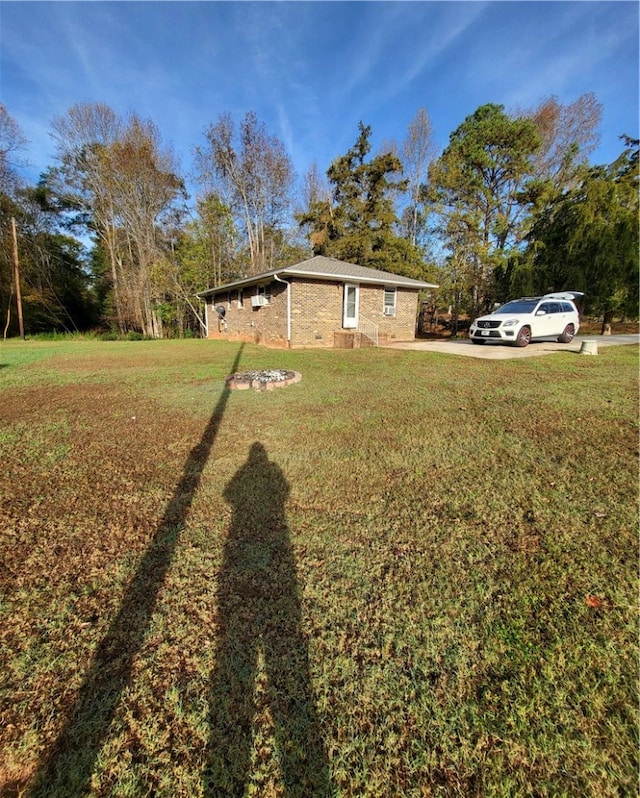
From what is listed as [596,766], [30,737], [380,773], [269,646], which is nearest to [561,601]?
[596,766]

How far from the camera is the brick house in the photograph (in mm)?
12352

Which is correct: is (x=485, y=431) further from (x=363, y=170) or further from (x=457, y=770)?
(x=363, y=170)

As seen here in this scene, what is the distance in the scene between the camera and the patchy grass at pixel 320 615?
1079mm

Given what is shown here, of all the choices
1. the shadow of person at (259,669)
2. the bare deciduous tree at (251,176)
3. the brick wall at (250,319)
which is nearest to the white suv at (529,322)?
the brick wall at (250,319)

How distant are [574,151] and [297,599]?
30077mm

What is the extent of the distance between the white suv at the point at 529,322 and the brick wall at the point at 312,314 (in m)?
3.97

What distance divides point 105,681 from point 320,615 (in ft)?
2.95

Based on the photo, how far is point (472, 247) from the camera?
2111cm

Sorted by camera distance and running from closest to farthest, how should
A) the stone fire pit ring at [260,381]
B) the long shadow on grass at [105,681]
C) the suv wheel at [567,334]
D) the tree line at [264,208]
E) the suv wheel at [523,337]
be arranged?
the long shadow on grass at [105,681]
the stone fire pit ring at [260,381]
the suv wheel at [523,337]
the suv wheel at [567,334]
the tree line at [264,208]

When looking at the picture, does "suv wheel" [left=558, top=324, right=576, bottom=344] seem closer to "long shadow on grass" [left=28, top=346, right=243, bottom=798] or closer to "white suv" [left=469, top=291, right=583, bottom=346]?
"white suv" [left=469, top=291, right=583, bottom=346]

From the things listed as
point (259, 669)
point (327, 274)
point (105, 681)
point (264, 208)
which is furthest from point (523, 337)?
point (264, 208)

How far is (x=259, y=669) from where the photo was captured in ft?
4.49

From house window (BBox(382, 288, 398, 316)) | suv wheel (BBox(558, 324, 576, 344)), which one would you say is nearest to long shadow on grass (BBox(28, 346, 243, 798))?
suv wheel (BBox(558, 324, 576, 344))

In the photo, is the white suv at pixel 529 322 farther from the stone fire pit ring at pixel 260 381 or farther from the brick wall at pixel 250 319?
the stone fire pit ring at pixel 260 381
